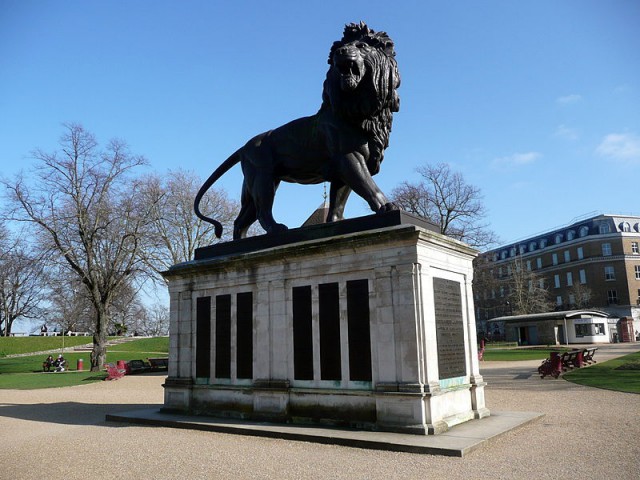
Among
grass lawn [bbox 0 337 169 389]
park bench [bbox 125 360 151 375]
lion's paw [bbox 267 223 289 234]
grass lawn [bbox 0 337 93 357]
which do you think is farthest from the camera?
grass lawn [bbox 0 337 93 357]

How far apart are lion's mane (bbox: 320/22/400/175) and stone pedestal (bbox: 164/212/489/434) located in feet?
7.07

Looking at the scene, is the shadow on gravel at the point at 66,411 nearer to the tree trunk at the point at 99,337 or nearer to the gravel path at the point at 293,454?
the gravel path at the point at 293,454

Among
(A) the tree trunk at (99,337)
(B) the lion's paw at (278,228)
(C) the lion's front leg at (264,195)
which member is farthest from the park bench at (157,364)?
(B) the lion's paw at (278,228)

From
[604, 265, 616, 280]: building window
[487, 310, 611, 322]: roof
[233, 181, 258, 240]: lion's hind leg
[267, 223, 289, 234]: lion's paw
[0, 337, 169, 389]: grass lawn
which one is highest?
[604, 265, 616, 280]: building window

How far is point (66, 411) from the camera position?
14.7 metres

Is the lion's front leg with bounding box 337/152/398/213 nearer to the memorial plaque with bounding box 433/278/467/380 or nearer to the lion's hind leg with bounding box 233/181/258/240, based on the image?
the memorial plaque with bounding box 433/278/467/380

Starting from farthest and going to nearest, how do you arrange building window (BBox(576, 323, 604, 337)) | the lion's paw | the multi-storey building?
the multi-storey building < building window (BBox(576, 323, 604, 337)) < the lion's paw

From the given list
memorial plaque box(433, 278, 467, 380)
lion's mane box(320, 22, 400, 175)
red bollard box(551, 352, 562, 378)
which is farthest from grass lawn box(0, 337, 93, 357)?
memorial plaque box(433, 278, 467, 380)

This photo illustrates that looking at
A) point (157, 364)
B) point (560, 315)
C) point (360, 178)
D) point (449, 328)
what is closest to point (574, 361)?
point (449, 328)

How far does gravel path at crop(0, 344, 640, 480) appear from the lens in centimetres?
677

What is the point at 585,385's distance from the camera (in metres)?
18.2

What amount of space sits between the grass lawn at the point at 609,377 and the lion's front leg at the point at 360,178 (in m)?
11.5

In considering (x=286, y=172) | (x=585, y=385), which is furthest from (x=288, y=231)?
(x=585, y=385)

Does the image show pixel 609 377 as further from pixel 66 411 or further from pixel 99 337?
pixel 99 337
